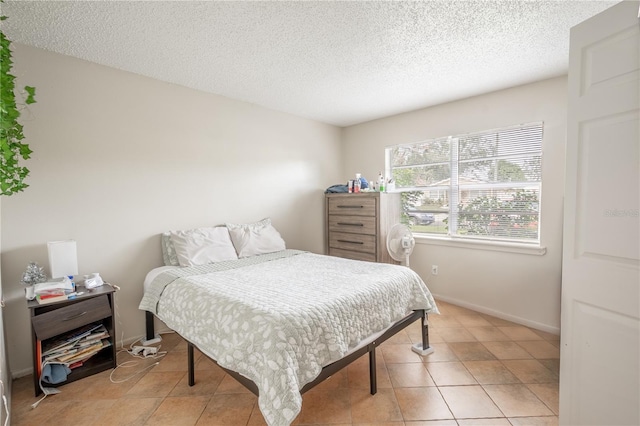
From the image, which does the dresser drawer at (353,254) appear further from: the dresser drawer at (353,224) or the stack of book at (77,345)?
the stack of book at (77,345)

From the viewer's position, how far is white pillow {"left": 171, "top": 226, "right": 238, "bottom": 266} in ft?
8.50

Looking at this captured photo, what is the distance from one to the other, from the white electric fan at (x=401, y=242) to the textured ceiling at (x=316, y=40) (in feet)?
4.85

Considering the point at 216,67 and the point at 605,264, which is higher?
the point at 216,67

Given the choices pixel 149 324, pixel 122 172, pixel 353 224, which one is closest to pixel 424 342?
pixel 353 224

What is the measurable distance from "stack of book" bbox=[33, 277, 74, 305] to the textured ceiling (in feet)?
5.72

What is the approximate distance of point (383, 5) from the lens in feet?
5.52

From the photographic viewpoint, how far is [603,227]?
115cm

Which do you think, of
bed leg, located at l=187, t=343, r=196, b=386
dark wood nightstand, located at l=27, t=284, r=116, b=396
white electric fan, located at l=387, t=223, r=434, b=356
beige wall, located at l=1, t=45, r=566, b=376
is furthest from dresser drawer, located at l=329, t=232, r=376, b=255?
dark wood nightstand, located at l=27, t=284, r=116, b=396

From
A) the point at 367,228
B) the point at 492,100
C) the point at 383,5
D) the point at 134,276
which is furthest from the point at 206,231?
the point at 492,100

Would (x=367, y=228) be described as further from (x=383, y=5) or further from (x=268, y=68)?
(x=383, y=5)

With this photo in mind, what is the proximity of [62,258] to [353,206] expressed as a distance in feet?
9.63

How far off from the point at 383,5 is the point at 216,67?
1508 millimetres

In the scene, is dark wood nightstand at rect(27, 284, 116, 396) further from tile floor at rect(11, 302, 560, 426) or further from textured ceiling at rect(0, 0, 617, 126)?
textured ceiling at rect(0, 0, 617, 126)

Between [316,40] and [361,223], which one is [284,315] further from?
[361,223]
